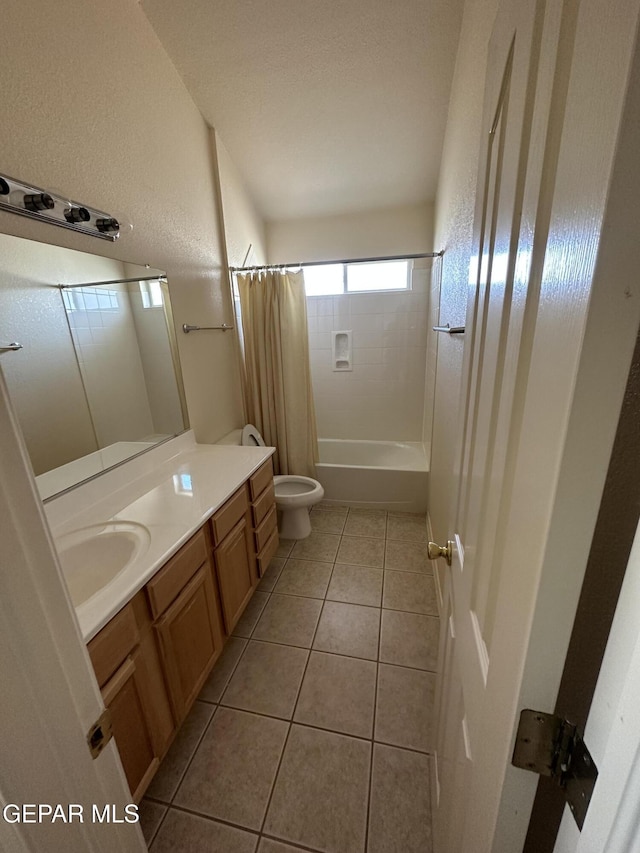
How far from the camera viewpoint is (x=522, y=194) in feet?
1.51

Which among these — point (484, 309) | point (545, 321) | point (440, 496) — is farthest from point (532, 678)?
point (440, 496)

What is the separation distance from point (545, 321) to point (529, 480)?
0.18m

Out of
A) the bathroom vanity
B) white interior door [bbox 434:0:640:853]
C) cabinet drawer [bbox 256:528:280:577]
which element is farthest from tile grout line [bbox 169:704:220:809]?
white interior door [bbox 434:0:640:853]

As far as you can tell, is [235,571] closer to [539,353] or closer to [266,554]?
[266,554]

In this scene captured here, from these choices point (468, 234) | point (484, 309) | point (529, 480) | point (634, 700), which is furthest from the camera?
point (468, 234)

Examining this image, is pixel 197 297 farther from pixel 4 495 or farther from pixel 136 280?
pixel 4 495

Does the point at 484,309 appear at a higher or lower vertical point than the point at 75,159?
lower

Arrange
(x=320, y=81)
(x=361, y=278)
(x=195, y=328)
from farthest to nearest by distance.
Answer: (x=361, y=278) < (x=195, y=328) < (x=320, y=81)

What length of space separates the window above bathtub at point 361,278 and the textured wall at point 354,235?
4.2 inches

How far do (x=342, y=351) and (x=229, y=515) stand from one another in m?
2.29

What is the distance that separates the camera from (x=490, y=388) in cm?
59

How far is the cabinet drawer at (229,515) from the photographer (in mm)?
1394

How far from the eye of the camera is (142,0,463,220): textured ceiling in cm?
143

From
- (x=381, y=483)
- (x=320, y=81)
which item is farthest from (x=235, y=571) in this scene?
(x=320, y=81)
